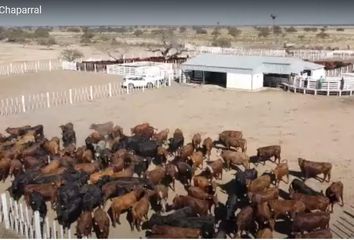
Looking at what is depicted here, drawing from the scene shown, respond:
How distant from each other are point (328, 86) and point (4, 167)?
750 inches

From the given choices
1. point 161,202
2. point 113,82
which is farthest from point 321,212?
point 113,82

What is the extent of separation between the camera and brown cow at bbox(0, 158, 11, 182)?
506 inches

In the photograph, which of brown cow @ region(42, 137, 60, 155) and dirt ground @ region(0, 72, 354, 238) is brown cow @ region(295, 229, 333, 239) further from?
brown cow @ region(42, 137, 60, 155)

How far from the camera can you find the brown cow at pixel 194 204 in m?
9.86

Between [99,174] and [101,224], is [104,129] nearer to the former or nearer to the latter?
[99,174]

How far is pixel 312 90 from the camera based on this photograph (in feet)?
86.7

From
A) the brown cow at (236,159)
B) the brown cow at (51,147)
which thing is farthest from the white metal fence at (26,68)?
the brown cow at (236,159)

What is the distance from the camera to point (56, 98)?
82.7 ft

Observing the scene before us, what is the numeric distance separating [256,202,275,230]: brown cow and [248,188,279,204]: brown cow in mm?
253

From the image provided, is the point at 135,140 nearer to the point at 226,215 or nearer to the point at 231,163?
the point at 231,163

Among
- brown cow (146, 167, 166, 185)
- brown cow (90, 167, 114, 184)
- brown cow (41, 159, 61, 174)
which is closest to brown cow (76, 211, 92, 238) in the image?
brown cow (90, 167, 114, 184)

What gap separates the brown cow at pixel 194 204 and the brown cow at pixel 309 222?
1.90 m

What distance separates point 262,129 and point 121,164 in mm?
7618

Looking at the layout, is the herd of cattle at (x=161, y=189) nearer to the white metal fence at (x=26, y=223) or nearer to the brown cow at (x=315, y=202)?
the brown cow at (x=315, y=202)
